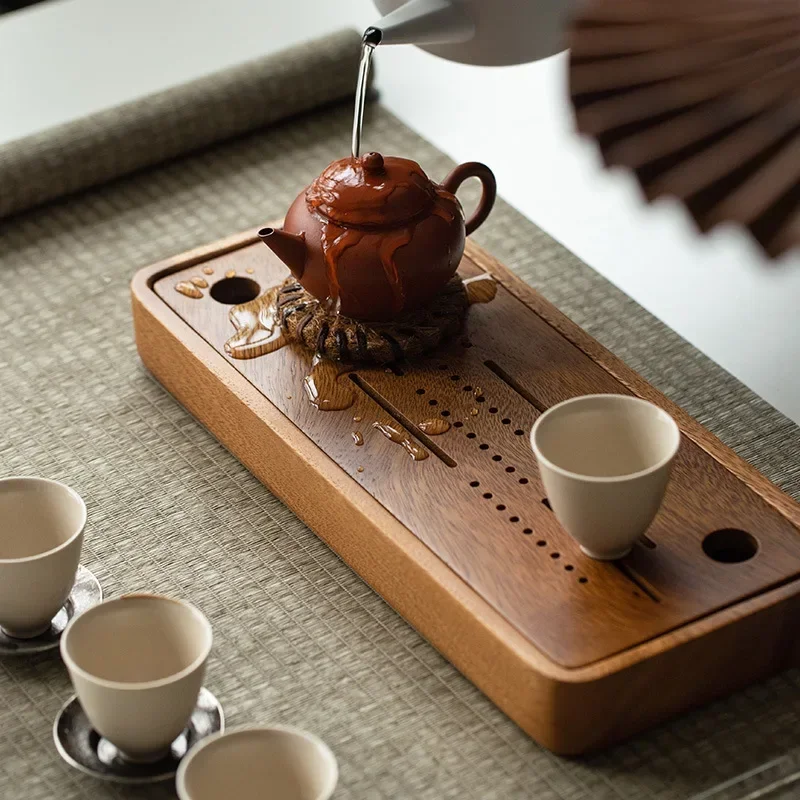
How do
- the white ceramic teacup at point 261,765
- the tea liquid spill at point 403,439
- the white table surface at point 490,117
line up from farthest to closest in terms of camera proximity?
1. the white table surface at point 490,117
2. the tea liquid spill at point 403,439
3. the white ceramic teacup at point 261,765

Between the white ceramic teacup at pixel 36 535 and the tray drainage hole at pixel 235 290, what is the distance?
29 cm

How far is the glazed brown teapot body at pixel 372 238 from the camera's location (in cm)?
106

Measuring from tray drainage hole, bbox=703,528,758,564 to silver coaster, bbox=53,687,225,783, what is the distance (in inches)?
12.6

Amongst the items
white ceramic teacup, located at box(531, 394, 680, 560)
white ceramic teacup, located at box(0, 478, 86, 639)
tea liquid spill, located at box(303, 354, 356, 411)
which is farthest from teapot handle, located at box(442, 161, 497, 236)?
white ceramic teacup, located at box(0, 478, 86, 639)

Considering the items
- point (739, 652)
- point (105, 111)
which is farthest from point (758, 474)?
point (105, 111)

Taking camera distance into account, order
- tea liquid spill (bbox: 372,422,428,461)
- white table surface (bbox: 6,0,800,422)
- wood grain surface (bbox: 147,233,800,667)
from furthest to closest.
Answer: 1. white table surface (bbox: 6,0,800,422)
2. tea liquid spill (bbox: 372,422,428,461)
3. wood grain surface (bbox: 147,233,800,667)

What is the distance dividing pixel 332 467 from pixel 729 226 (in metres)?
0.32

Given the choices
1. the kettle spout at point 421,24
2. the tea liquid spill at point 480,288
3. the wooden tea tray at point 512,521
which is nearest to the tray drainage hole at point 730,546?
the wooden tea tray at point 512,521

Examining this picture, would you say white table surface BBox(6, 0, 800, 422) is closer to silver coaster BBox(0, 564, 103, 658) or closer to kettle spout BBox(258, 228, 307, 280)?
kettle spout BBox(258, 228, 307, 280)

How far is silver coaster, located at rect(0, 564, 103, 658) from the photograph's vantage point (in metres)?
0.96

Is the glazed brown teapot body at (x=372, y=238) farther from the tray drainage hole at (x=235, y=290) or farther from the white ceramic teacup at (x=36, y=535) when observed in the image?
the white ceramic teacup at (x=36, y=535)

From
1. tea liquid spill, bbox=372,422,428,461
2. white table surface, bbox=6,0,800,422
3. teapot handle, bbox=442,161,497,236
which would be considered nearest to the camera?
tea liquid spill, bbox=372,422,428,461

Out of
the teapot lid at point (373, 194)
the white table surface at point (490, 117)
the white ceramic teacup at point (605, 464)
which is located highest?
the teapot lid at point (373, 194)

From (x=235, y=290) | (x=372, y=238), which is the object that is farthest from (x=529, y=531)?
(x=235, y=290)
